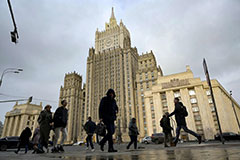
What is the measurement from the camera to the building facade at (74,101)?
81938 mm

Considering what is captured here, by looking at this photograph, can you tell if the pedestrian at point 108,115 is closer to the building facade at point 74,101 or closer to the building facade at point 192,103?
the building facade at point 192,103

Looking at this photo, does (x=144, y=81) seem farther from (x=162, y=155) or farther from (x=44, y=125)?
(x=162, y=155)

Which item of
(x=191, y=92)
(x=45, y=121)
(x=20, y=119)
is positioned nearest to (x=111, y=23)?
(x=20, y=119)

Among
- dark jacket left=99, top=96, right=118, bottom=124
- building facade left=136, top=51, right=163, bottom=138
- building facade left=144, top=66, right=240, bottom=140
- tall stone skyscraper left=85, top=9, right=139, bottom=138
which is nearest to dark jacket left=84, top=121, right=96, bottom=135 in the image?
dark jacket left=99, top=96, right=118, bottom=124

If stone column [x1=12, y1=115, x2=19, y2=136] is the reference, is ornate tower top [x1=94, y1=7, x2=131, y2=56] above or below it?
above

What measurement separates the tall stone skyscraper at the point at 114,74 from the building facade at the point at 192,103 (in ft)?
64.9

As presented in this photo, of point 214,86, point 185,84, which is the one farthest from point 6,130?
point 214,86

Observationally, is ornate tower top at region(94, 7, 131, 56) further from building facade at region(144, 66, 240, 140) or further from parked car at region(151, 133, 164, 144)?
parked car at region(151, 133, 164, 144)

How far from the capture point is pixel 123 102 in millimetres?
68375

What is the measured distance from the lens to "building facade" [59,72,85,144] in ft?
269

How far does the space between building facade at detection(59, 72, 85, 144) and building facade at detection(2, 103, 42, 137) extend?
16491 millimetres

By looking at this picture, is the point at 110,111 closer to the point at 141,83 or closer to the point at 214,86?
the point at 214,86

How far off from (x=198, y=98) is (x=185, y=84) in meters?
5.03

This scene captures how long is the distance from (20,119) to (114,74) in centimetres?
5635
